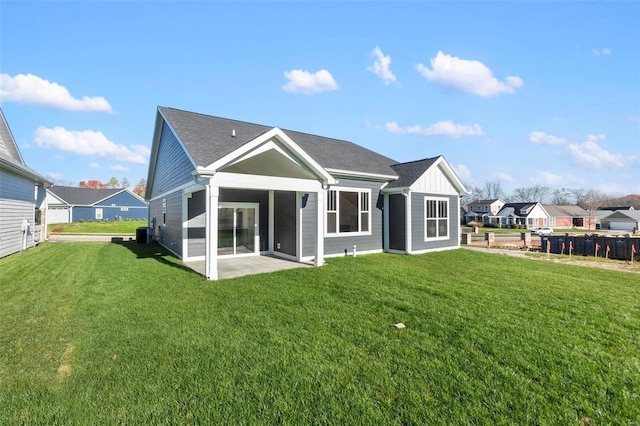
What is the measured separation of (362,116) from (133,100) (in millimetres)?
11564

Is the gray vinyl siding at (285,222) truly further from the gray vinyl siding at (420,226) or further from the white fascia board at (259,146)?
the gray vinyl siding at (420,226)

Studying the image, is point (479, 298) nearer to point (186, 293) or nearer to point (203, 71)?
point (186, 293)

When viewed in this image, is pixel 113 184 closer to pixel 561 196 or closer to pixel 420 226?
pixel 420 226

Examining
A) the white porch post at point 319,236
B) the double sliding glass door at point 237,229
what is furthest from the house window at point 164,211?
the white porch post at point 319,236

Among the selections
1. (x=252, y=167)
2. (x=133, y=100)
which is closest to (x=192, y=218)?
(x=252, y=167)

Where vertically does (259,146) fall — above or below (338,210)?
above

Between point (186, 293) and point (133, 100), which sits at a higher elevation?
point (133, 100)

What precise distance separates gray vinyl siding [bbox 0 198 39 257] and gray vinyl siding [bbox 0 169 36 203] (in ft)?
0.64

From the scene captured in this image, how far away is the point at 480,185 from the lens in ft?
313

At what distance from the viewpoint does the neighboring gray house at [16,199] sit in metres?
10.7

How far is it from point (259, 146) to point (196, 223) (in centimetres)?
450

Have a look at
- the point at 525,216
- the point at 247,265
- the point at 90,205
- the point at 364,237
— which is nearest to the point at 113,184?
the point at 90,205

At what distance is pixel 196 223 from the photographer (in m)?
10.8

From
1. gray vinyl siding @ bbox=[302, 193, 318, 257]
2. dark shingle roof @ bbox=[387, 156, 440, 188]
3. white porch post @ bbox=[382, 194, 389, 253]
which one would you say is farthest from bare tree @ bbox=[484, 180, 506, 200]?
gray vinyl siding @ bbox=[302, 193, 318, 257]
